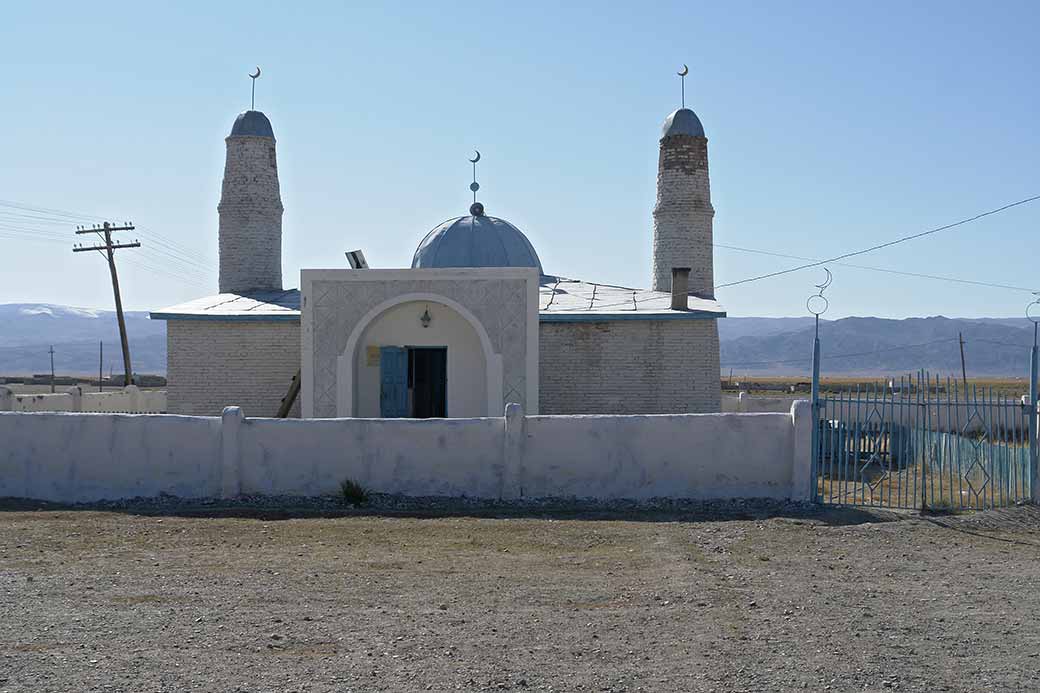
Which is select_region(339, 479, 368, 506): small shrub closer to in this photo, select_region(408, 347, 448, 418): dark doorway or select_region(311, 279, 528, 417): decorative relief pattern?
select_region(311, 279, 528, 417): decorative relief pattern

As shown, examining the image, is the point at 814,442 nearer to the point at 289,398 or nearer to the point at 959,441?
the point at 959,441

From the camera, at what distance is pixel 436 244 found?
23266 millimetres

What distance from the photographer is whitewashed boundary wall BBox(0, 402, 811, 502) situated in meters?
14.2

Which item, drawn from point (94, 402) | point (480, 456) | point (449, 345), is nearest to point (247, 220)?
point (94, 402)

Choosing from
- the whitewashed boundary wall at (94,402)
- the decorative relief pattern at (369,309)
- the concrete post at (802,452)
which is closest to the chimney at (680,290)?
the decorative relief pattern at (369,309)

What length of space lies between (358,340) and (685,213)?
807 cm

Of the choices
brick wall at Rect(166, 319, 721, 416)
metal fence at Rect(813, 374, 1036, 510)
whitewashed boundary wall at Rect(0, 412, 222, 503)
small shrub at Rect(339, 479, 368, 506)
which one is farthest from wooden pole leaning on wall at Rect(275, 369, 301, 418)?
metal fence at Rect(813, 374, 1036, 510)

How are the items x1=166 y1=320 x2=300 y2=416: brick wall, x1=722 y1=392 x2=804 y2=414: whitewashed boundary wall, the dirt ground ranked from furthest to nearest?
x1=722 y1=392 x2=804 y2=414: whitewashed boundary wall → x1=166 y1=320 x2=300 y2=416: brick wall → the dirt ground

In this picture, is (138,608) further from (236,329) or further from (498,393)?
(236,329)

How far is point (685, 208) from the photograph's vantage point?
2336cm

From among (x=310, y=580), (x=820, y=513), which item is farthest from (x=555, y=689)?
(x=820, y=513)

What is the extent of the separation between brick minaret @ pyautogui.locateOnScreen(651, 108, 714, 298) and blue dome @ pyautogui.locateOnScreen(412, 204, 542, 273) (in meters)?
2.70

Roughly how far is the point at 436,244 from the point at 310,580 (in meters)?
13.9

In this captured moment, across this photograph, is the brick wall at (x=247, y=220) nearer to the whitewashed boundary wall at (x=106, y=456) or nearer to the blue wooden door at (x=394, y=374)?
the blue wooden door at (x=394, y=374)
